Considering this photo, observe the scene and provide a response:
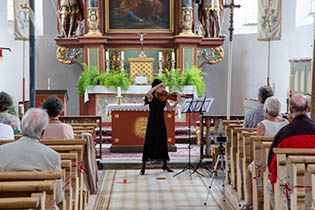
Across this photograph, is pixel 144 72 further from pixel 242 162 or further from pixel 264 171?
pixel 264 171

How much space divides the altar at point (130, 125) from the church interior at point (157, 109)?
0.02 m

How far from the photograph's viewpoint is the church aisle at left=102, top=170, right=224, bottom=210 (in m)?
5.66

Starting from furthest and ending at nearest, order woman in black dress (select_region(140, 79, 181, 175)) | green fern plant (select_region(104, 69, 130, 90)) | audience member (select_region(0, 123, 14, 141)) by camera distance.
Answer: green fern plant (select_region(104, 69, 130, 90)) → woman in black dress (select_region(140, 79, 181, 175)) → audience member (select_region(0, 123, 14, 141))

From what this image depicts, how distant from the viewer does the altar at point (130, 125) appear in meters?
8.93

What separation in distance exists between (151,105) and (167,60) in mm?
5699

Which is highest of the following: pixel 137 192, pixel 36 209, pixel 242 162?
pixel 36 209

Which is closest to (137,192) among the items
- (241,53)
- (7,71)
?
(7,71)

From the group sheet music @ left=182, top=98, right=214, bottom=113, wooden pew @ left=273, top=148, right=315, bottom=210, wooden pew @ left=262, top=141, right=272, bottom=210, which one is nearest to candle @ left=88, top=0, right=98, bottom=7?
sheet music @ left=182, top=98, right=214, bottom=113

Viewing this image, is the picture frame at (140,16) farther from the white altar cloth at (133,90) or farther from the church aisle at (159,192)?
the church aisle at (159,192)

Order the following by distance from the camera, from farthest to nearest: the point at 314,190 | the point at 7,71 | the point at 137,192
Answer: the point at 7,71 → the point at 137,192 → the point at 314,190

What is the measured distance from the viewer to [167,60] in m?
12.9

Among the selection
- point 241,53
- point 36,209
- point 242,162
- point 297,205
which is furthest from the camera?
point 241,53

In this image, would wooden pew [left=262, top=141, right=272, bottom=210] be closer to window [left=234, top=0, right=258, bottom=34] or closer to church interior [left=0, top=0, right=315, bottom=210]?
church interior [left=0, top=0, right=315, bottom=210]

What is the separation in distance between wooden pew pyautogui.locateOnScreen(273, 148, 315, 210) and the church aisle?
169cm
